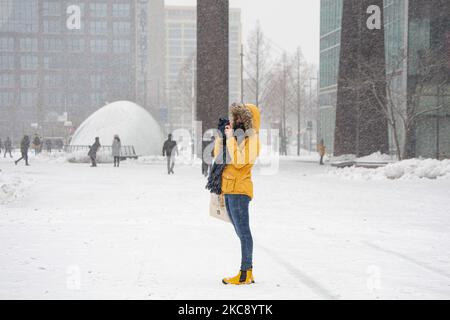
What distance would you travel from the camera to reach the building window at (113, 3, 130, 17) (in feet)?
432

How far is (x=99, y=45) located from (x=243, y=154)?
127 metres

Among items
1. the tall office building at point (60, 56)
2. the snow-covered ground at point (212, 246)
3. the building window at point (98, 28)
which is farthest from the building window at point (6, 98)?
the snow-covered ground at point (212, 246)

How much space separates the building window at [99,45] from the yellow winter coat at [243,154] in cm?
12583

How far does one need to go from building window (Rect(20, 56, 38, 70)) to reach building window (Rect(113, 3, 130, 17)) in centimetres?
1711

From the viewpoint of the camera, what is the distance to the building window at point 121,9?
131625 millimetres

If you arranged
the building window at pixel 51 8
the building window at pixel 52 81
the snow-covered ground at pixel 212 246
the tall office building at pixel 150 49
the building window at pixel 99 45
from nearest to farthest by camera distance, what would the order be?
the snow-covered ground at pixel 212 246 → the building window at pixel 52 81 → the building window at pixel 51 8 → the building window at pixel 99 45 → the tall office building at pixel 150 49

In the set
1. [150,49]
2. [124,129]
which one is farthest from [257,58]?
[150,49]

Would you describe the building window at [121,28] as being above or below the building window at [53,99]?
above

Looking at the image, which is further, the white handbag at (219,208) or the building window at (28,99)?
the building window at (28,99)

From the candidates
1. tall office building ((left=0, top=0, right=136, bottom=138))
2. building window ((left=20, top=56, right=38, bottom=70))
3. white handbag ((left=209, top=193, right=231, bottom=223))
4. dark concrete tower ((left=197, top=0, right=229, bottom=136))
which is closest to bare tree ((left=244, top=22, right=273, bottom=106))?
dark concrete tower ((left=197, top=0, right=229, bottom=136))

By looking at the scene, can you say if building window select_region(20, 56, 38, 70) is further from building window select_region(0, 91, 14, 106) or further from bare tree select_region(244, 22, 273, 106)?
bare tree select_region(244, 22, 273, 106)

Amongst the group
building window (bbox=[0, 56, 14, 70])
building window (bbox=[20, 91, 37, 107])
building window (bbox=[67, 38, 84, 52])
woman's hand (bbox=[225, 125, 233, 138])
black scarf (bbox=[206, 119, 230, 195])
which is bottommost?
black scarf (bbox=[206, 119, 230, 195])

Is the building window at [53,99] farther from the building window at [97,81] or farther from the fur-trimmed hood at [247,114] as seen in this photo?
the fur-trimmed hood at [247,114]

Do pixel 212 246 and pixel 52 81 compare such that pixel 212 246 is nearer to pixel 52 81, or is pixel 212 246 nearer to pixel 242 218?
pixel 242 218
